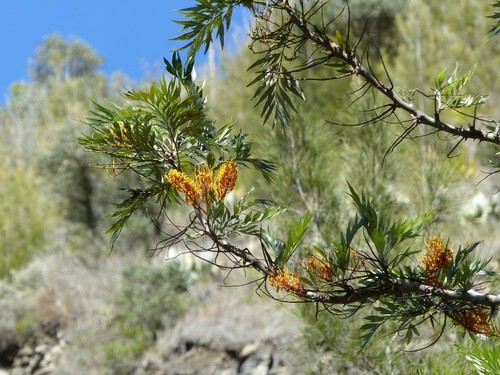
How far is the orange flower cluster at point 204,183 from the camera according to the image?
1.64m

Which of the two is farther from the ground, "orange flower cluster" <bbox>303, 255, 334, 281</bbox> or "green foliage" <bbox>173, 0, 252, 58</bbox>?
"green foliage" <bbox>173, 0, 252, 58</bbox>

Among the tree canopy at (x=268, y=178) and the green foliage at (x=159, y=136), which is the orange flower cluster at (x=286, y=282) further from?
the green foliage at (x=159, y=136)

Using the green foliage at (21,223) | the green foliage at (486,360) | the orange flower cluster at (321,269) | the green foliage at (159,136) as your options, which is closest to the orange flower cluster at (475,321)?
the green foliage at (486,360)

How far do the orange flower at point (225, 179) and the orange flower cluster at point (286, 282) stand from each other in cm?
23

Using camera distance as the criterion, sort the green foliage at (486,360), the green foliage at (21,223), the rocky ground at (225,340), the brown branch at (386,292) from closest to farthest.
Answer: the green foliage at (486,360), the brown branch at (386,292), the rocky ground at (225,340), the green foliage at (21,223)

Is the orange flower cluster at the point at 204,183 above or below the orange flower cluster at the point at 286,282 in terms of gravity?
above

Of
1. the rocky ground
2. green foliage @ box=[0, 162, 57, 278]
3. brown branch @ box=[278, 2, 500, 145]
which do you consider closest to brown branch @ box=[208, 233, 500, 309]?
brown branch @ box=[278, 2, 500, 145]

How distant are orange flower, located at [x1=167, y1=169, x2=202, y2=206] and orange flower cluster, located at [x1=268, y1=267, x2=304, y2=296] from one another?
0.27 m

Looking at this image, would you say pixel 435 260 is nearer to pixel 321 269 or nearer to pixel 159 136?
pixel 321 269

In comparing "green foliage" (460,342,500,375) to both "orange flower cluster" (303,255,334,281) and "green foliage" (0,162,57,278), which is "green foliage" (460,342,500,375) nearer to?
"orange flower cluster" (303,255,334,281)

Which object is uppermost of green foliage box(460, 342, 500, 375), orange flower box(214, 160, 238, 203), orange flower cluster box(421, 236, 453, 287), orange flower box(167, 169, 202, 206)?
orange flower box(214, 160, 238, 203)

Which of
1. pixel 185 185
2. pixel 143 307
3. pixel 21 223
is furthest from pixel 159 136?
pixel 21 223

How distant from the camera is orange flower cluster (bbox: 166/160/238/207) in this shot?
5.39ft

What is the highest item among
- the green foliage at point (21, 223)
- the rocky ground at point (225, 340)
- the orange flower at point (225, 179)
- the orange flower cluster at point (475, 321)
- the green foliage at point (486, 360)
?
the green foliage at point (21, 223)
